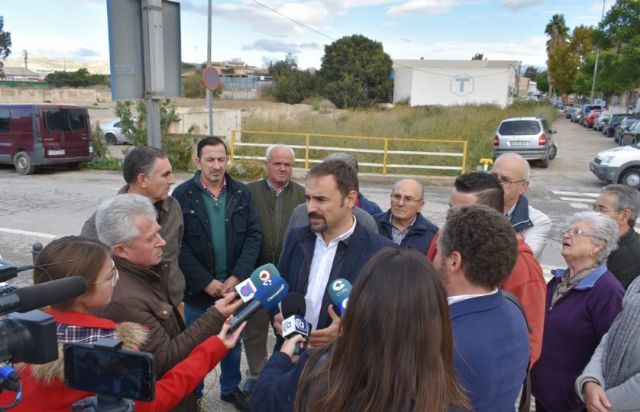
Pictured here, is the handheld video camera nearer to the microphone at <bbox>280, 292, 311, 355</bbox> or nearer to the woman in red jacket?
the woman in red jacket


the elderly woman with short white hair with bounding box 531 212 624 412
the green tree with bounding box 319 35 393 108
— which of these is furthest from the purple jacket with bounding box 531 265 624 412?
the green tree with bounding box 319 35 393 108

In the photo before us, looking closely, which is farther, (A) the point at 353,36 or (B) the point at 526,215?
(A) the point at 353,36

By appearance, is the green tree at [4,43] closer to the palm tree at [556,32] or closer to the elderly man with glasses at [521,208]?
the elderly man with glasses at [521,208]

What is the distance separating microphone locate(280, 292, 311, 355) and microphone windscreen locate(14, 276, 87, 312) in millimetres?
768

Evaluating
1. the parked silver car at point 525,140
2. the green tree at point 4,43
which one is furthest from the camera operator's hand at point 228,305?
the green tree at point 4,43

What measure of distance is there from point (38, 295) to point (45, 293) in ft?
0.06

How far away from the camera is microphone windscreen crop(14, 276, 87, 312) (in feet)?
4.08

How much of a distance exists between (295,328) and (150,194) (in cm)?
184

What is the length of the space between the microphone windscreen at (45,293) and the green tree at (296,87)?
5384 centimetres

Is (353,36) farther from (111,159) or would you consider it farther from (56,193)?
(56,193)

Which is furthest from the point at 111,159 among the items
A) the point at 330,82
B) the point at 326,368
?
the point at 330,82

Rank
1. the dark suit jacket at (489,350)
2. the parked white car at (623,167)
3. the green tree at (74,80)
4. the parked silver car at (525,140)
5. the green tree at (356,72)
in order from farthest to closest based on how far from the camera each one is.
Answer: the green tree at (74,80), the green tree at (356,72), the parked silver car at (525,140), the parked white car at (623,167), the dark suit jacket at (489,350)

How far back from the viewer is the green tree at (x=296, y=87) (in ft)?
178

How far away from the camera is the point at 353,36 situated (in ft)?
183
